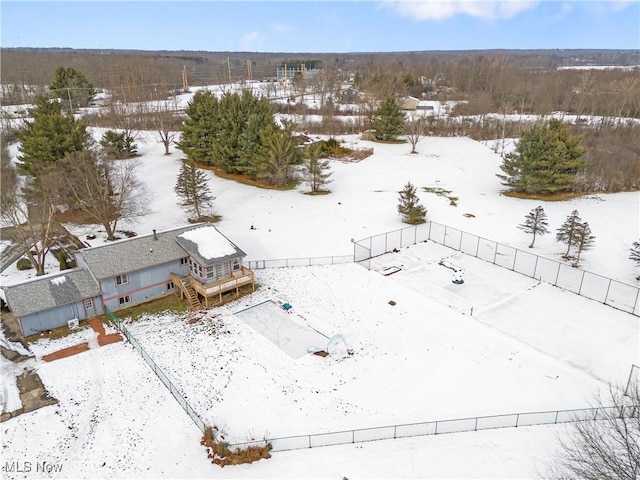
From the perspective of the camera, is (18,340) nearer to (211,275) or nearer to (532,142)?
(211,275)

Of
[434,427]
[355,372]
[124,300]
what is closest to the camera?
[434,427]

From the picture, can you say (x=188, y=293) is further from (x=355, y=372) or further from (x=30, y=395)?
(x=355, y=372)

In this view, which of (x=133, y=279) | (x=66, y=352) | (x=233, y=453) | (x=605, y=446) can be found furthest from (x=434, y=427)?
(x=133, y=279)

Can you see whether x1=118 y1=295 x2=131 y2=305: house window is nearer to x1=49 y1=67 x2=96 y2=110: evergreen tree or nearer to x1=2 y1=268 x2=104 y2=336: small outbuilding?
x1=2 y1=268 x2=104 y2=336: small outbuilding

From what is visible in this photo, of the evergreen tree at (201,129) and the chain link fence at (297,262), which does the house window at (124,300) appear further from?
the evergreen tree at (201,129)

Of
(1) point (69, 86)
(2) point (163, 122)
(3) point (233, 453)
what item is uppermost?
(1) point (69, 86)

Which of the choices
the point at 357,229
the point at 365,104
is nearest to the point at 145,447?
the point at 357,229
